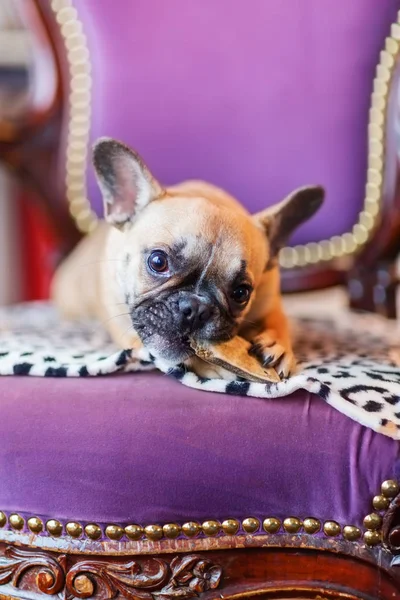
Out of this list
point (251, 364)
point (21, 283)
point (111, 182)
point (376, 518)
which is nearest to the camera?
point (376, 518)

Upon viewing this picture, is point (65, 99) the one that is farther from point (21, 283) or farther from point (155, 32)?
point (21, 283)

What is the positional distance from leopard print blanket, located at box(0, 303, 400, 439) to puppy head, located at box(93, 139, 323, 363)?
0.06 metres

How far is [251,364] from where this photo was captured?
0.87 m

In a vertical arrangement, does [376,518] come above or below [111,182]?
below

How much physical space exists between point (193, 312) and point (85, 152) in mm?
717

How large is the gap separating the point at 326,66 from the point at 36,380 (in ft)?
3.05

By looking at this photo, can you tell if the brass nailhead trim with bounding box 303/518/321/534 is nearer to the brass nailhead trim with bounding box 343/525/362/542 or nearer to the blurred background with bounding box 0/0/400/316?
the brass nailhead trim with bounding box 343/525/362/542

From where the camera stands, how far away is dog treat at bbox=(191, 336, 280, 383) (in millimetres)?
841

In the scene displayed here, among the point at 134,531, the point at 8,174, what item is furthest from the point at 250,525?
the point at 8,174

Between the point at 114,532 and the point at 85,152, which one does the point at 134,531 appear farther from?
the point at 85,152

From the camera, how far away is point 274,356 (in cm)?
89

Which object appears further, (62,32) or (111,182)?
(62,32)


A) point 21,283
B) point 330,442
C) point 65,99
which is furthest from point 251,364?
point 21,283

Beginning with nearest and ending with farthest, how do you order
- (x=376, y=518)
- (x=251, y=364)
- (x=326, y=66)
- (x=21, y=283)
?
(x=376, y=518)
(x=251, y=364)
(x=326, y=66)
(x=21, y=283)
